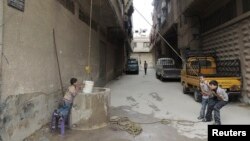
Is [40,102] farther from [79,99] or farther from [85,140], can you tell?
[85,140]

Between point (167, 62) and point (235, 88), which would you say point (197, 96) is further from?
point (167, 62)

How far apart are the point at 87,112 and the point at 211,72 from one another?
29.3 ft

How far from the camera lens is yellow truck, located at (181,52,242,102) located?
434 inches

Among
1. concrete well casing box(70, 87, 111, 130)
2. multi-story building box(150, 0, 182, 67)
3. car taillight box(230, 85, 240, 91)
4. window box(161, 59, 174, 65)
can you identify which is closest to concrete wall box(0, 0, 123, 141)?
concrete well casing box(70, 87, 111, 130)

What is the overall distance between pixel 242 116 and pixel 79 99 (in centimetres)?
561

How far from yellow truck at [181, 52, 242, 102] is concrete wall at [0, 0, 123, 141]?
607cm

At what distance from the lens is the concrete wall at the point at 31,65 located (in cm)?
545

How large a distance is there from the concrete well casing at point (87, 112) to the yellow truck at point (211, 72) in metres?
5.46

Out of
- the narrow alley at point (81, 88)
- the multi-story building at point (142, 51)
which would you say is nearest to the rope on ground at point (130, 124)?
the narrow alley at point (81, 88)

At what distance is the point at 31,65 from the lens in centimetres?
648

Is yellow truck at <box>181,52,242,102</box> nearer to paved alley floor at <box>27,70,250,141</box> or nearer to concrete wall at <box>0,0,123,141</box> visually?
paved alley floor at <box>27,70,250,141</box>

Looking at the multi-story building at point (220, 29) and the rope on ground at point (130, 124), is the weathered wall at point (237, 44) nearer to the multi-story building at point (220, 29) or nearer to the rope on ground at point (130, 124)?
the multi-story building at point (220, 29)

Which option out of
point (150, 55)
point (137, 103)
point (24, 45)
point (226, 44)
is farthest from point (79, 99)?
point (150, 55)

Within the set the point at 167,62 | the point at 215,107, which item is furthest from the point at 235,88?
the point at 167,62
